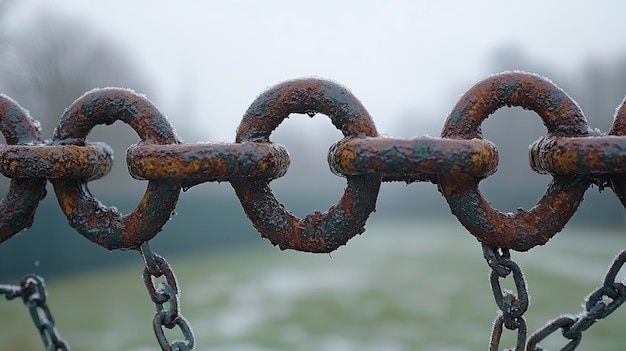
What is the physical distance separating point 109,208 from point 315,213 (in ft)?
1.11

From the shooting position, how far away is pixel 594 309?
86 centimetres

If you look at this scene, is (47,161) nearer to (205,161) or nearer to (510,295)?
(205,161)

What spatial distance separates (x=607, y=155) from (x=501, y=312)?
26cm

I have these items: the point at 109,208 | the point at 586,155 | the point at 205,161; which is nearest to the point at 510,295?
the point at 586,155

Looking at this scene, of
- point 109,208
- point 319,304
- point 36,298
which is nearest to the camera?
point 109,208

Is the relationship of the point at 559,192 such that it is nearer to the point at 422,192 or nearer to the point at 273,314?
the point at 273,314

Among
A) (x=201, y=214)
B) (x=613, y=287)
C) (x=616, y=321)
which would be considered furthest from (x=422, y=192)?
(x=613, y=287)

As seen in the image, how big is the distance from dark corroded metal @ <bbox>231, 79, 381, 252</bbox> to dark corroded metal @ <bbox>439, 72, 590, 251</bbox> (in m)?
0.12

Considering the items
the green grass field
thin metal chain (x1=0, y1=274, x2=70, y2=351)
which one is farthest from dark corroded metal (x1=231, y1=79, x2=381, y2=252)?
the green grass field

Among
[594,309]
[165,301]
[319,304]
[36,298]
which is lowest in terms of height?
[594,309]

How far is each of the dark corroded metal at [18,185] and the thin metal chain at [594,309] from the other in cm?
80

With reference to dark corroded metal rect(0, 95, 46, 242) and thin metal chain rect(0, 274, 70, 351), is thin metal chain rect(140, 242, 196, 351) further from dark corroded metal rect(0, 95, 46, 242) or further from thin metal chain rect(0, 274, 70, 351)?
thin metal chain rect(0, 274, 70, 351)

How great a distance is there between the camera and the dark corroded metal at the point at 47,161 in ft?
2.86

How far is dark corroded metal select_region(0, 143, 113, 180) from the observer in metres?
0.87
